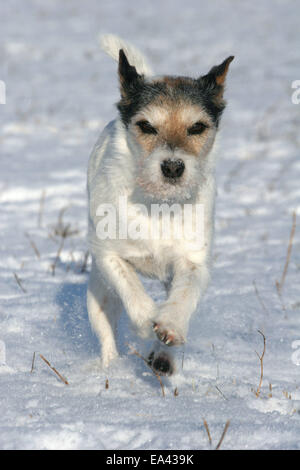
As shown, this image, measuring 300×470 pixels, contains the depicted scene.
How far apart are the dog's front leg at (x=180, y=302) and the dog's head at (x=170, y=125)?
1.44 feet

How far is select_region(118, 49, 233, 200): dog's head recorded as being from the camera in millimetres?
3414

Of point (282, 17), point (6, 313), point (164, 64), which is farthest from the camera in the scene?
point (282, 17)

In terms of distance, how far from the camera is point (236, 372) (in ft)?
11.5

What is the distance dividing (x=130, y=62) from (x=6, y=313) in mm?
1907

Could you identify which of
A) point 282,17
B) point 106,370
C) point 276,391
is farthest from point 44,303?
point 282,17

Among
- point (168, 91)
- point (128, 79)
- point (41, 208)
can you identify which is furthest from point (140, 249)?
point (41, 208)

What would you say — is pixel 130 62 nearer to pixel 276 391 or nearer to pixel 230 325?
pixel 230 325

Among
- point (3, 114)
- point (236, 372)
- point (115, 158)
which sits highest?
point (3, 114)

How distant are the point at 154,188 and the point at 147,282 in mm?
2036

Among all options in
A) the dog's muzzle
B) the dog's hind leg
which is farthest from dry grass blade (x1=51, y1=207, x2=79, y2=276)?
the dog's muzzle

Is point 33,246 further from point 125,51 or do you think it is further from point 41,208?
point 125,51

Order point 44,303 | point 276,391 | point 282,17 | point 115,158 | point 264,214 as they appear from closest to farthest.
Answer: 1. point 276,391
2. point 115,158
3. point 44,303
4. point 264,214
5. point 282,17

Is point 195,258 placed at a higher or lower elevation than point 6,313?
higher

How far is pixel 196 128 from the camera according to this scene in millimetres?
3662
